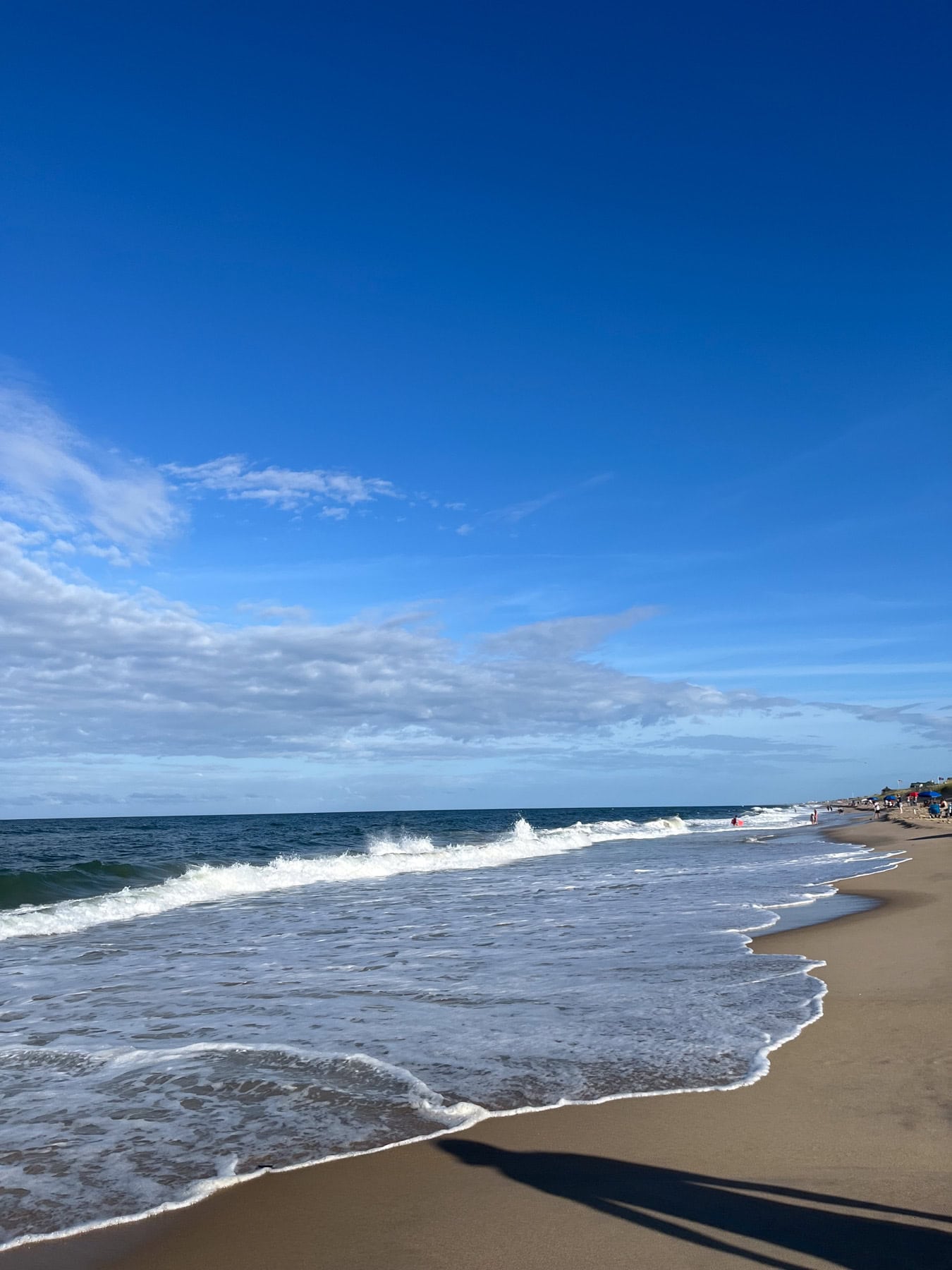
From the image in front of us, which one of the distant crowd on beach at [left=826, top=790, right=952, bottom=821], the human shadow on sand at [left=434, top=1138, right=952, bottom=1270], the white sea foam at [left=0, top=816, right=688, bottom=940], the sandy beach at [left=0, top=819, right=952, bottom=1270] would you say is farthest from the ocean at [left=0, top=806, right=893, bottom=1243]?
the distant crowd on beach at [left=826, top=790, right=952, bottom=821]

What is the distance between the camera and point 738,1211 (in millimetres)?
4645

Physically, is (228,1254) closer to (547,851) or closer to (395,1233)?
(395,1233)

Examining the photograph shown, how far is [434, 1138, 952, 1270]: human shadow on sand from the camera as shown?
13.7 feet

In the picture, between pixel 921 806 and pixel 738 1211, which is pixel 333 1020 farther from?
pixel 921 806

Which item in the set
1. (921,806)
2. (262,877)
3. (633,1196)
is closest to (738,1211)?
(633,1196)

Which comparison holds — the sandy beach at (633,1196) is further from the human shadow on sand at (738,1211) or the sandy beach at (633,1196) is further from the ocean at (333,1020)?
the ocean at (333,1020)

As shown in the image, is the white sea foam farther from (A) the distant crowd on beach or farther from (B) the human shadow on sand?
(A) the distant crowd on beach

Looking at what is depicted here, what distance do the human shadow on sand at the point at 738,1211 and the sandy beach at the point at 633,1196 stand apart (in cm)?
1

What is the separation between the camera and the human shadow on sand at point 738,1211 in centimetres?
417

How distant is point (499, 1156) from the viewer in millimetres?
5566

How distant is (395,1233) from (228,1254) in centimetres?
87

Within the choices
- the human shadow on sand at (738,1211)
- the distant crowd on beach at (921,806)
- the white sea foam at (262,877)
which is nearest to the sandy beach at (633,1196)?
the human shadow on sand at (738,1211)

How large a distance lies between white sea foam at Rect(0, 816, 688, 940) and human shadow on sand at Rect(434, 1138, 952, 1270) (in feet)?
49.4

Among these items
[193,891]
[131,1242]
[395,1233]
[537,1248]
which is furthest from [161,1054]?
[193,891]
